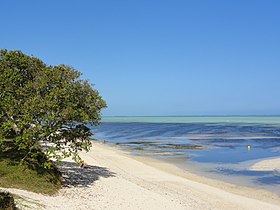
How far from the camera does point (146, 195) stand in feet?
72.0

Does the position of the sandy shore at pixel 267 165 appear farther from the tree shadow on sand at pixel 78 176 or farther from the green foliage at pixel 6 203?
the green foliage at pixel 6 203

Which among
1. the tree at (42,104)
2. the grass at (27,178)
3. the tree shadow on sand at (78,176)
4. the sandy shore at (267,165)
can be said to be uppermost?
the tree at (42,104)

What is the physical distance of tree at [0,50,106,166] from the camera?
19734mm

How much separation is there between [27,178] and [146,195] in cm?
773

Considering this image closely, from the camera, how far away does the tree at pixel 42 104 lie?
19.7 meters

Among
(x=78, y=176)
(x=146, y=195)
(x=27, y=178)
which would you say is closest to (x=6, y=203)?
(x=27, y=178)

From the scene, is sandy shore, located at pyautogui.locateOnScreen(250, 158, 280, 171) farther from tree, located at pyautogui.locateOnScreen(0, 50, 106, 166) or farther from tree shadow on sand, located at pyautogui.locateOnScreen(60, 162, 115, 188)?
tree, located at pyautogui.locateOnScreen(0, 50, 106, 166)

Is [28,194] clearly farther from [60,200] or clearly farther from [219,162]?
[219,162]

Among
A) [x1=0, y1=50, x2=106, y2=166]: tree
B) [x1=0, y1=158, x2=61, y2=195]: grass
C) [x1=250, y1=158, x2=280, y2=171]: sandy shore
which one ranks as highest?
[x1=0, y1=50, x2=106, y2=166]: tree

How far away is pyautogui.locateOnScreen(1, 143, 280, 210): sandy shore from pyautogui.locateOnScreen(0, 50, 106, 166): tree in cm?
280

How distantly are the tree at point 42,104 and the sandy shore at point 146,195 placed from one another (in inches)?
110

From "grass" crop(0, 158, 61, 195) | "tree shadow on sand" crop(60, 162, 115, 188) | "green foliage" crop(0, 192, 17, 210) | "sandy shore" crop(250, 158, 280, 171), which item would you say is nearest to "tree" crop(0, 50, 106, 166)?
"grass" crop(0, 158, 61, 195)

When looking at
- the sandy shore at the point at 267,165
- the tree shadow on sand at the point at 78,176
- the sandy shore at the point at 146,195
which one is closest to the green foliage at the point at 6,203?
the sandy shore at the point at 146,195

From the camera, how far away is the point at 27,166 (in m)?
21.5
